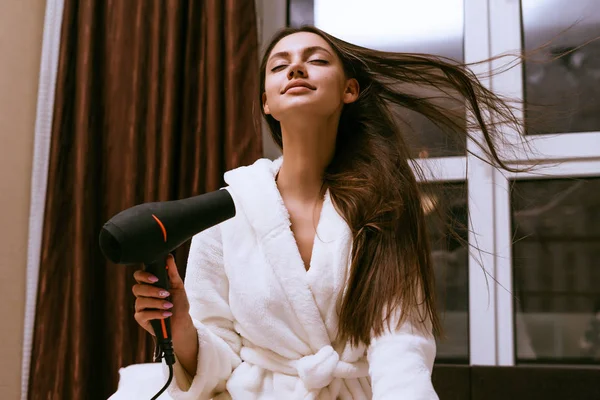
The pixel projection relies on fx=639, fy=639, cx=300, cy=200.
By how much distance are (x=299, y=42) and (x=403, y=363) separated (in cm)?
64

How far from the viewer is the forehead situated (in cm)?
125

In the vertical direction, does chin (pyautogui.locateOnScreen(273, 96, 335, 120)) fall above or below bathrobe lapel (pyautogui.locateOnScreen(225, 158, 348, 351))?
above

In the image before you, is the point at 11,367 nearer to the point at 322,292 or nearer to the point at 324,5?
the point at 322,292

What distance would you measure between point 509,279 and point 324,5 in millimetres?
1063

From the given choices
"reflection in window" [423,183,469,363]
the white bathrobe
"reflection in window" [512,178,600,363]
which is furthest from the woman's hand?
"reflection in window" [512,178,600,363]

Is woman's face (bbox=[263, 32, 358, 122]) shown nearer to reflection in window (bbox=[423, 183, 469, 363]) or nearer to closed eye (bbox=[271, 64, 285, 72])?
closed eye (bbox=[271, 64, 285, 72])

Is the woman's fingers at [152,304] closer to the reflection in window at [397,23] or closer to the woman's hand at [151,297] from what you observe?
the woman's hand at [151,297]

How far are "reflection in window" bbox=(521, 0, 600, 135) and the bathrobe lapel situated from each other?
38.6 inches

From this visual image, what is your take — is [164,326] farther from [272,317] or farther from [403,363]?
[403,363]

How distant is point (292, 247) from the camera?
1146mm

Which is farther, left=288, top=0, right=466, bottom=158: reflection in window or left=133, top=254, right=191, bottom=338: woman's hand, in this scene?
left=288, top=0, right=466, bottom=158: reflection in window

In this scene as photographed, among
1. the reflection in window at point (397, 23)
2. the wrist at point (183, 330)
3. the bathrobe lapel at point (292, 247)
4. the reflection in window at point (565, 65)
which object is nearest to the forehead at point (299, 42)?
the bathrobe lapel at point (292, 247)

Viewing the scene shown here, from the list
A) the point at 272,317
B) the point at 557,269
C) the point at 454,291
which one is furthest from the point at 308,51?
the point at 557,269

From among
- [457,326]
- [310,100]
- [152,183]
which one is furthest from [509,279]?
[152,183]
